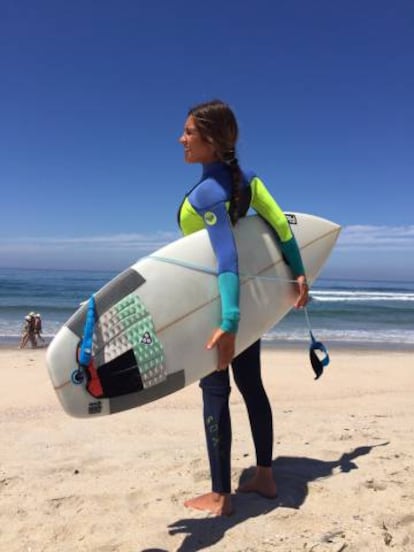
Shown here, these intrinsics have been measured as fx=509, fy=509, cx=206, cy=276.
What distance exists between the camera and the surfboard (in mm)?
2146

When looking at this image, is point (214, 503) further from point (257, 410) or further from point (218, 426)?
point (257, 410)

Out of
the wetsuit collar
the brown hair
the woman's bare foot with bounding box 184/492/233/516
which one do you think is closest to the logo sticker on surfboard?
the brown hair

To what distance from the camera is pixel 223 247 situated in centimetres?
210

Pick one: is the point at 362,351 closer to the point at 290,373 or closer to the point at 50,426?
the point at 290,373

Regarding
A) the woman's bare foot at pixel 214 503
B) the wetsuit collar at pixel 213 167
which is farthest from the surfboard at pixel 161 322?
the woman's bare foot at pixel 214 503

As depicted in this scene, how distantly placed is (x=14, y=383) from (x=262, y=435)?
5.28 m

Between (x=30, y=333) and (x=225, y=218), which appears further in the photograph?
(x=30, y=333)

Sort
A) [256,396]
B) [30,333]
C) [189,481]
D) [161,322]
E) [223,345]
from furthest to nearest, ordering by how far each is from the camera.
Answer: [30,333]
[189,481]
[256,396]
[161,322]
[223,345]

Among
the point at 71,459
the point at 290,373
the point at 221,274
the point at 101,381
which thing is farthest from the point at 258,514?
the point at 290,373

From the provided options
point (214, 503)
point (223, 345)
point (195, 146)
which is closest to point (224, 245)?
point (223, 345)

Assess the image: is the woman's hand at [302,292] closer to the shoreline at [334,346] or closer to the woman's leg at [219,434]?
the woman's leg at [219,434]

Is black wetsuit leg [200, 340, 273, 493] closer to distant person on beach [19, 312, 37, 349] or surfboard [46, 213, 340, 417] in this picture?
surfboard [46, 213, 340, 417]

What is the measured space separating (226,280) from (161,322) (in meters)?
0.41

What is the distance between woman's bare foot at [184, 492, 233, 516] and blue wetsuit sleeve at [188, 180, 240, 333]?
0.89 metres
